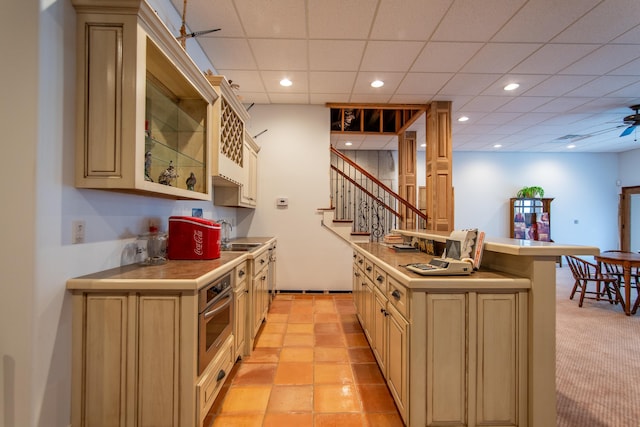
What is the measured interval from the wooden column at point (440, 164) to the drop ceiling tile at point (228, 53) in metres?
2.85

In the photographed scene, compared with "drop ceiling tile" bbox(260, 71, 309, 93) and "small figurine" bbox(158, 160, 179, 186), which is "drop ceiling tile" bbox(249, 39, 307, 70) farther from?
"small figurine" bbox(158, 160, 179, 186)

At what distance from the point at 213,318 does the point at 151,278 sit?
459 mm

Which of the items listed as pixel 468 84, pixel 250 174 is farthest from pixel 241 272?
pixel 468 84

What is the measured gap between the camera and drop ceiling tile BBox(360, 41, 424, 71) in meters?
3.02

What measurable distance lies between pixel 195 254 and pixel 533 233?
8.35 meters

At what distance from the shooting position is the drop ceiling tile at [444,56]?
304 cm

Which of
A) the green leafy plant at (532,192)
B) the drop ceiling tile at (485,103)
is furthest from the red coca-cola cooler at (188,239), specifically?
the green leafy plant at (532,192)

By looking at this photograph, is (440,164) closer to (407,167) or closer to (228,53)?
(407,167)

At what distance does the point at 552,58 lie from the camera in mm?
3242

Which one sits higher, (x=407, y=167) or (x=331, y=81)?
(x=331, y=81)

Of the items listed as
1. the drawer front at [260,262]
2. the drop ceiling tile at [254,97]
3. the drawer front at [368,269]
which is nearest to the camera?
the drawer front at [368,269]

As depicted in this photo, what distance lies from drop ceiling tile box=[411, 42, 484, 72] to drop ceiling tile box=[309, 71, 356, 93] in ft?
2.70

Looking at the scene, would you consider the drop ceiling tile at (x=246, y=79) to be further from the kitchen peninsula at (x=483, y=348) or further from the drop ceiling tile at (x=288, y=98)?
the kitchen peninsula at (x=483, y=348)

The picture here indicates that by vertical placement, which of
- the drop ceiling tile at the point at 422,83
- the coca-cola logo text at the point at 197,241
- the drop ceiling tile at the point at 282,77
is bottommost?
the coca-cola logo text at the point at 197,241
